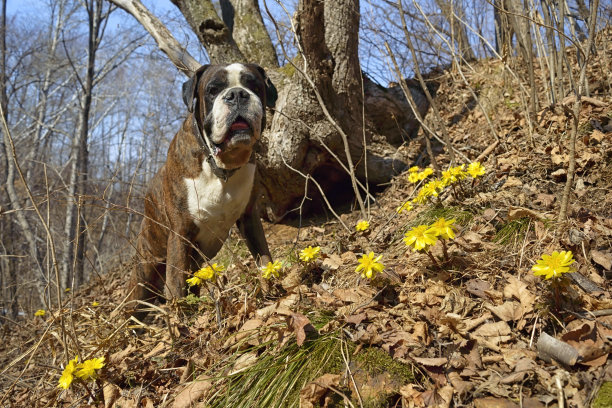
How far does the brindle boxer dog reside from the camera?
3.19 metres

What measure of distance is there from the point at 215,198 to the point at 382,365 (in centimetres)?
209

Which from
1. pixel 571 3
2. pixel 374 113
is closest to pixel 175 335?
pixel 374 113

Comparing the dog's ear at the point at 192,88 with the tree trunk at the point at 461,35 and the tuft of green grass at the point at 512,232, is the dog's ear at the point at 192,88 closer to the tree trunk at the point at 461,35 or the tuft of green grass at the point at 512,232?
the tuft of green grass at the point at 512,232

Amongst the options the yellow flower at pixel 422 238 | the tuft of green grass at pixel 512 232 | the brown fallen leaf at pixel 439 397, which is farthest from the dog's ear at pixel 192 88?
the brown fallen leaf at pixel 439 397

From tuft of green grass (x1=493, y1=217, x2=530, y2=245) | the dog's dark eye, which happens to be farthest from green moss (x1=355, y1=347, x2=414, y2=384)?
the dog's dark eye

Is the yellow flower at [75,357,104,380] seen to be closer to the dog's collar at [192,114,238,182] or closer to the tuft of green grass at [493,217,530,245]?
the dog's collar at [192,114,238,182]

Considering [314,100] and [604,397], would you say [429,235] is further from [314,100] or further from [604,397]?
[314,100]

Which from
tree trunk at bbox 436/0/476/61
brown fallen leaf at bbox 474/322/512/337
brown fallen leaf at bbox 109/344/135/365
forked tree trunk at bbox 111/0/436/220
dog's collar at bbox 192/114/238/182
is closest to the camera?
brown fallen leaf at bbox 474/322/512/337

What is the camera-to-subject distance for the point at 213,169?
343 cm

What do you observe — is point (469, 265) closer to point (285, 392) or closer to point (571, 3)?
point (285, 392)

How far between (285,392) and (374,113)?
4629mm

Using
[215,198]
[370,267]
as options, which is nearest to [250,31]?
[215,198]

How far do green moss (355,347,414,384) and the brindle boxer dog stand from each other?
5.91 ft

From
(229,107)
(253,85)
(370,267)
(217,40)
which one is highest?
(217,40)
